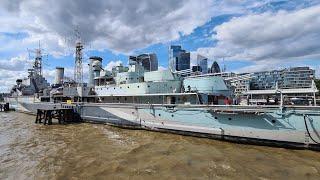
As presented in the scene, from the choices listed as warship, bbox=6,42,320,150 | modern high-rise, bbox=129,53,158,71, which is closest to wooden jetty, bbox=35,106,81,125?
warship, bbox=6,42,320,150

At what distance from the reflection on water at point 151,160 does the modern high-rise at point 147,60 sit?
20695 millimetres

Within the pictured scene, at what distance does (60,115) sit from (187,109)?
21.3 meters

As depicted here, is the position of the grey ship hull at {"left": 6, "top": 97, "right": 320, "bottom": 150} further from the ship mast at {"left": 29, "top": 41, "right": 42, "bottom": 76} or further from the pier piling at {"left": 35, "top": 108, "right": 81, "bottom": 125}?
the ship mast at {"left": 29, "top": 41, "right": 42, "bottom": 76}

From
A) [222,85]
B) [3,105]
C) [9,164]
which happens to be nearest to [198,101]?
[222,85]

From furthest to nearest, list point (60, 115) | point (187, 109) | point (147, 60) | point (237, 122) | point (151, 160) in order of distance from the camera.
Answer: point (147, 60) → point (60, 115) → point (187, 109) → point (237, 122) → point (151, 160)

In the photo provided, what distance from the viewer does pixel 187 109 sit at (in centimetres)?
2455

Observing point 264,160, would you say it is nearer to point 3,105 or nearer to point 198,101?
point 198,101

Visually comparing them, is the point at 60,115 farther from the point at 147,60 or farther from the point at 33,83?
the point at 33,83

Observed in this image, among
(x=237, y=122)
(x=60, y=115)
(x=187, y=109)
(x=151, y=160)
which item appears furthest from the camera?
(x=60, y=115)

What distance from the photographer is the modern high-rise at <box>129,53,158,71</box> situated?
42406 mm

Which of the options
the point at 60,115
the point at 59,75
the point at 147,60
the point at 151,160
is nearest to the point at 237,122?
the point at 151,160

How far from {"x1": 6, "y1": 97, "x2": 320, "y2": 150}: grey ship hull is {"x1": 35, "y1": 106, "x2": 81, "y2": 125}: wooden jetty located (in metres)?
12.1

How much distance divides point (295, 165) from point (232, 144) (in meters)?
6.32

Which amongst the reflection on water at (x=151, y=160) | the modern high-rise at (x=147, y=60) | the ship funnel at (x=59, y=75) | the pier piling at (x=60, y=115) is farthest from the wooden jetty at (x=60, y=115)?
the ship funnel at (x=59, y=75)
